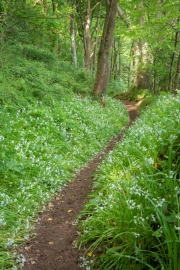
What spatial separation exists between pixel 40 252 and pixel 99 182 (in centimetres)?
241

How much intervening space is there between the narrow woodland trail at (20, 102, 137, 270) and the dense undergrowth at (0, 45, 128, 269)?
20 cm

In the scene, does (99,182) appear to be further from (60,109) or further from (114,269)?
(60,109)

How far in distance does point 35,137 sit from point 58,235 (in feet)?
12.0

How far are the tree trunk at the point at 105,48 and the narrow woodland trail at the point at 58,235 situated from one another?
961 cm

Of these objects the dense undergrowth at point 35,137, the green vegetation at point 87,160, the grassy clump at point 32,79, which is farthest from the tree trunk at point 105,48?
the dense undergrowth at point 35,137

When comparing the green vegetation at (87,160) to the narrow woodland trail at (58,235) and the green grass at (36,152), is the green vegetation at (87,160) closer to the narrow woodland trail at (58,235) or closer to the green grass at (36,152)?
the green grass at (36,152)

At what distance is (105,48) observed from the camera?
14.7m

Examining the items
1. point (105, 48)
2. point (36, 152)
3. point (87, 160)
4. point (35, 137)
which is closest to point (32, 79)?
point (35, 137)

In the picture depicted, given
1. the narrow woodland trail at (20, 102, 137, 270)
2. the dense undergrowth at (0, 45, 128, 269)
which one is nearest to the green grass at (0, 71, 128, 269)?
the dense undergrowth at (0, 45, 128, 269)

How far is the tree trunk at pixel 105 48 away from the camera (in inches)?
568

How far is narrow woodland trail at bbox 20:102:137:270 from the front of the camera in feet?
12.3

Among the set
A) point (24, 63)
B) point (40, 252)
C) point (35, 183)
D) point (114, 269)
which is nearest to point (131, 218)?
point (114, 269)

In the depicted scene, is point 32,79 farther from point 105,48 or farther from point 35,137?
point 105,48

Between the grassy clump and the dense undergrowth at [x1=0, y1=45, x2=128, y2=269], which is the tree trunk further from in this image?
the dense undergrowth at [x1=0, y1=45, x2=128, y2=269]
